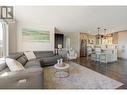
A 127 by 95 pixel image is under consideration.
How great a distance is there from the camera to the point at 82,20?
4230mm

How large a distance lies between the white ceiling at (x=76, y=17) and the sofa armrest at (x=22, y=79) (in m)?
1.62

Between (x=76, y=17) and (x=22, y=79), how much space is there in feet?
9.15

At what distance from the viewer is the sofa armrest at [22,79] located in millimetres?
1966

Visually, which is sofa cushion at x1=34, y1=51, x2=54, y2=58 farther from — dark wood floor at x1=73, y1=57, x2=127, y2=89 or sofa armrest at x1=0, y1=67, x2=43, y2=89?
sofa armrest at x1=0, y1=67, x2=43, y2=89

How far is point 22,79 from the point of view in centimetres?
206

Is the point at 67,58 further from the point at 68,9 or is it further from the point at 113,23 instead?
the point at 113,23

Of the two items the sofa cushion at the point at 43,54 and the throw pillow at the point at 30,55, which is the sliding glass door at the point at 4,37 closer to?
the throw pillow at the point at 30,55

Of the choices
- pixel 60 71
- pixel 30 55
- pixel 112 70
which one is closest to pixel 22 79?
pixel 30 55

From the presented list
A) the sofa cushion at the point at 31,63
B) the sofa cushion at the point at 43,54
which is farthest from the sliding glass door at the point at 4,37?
the sofa cushion at the point at 43,54

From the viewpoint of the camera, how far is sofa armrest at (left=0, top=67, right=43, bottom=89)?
1966 mm

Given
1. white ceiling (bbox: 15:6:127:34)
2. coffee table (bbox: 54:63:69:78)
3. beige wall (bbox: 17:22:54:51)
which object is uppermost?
white ceiling (bbox: 15:6:127:34)

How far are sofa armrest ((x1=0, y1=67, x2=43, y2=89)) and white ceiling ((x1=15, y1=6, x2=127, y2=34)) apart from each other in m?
1.62

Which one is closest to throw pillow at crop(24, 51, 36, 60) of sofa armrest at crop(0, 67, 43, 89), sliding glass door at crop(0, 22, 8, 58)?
sliding glass door at crop(0, 22, 8, 58)

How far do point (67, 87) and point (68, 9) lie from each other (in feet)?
7.52
